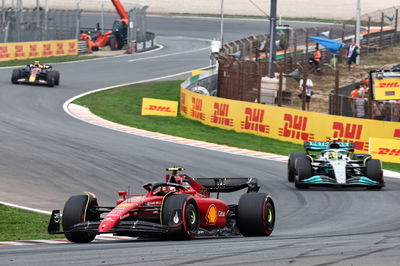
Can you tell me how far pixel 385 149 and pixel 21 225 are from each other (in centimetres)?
1440

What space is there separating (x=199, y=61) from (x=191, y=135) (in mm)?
28577

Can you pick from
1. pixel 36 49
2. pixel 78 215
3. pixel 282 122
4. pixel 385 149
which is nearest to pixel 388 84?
pixel 385 149

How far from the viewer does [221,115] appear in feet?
108

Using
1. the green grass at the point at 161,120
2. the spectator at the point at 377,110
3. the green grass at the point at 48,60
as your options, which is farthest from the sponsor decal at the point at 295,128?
the green grass at the point at 48,60

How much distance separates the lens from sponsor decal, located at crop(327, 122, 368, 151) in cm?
2844

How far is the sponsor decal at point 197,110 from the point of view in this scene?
3416 cm

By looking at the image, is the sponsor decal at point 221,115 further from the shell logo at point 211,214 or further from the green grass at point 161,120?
the shell logo at point 211,214

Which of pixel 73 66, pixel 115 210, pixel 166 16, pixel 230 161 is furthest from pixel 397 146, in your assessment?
pixel 166 16

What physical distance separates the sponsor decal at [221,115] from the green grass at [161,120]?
0.42m

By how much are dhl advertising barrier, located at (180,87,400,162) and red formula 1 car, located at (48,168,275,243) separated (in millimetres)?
13438

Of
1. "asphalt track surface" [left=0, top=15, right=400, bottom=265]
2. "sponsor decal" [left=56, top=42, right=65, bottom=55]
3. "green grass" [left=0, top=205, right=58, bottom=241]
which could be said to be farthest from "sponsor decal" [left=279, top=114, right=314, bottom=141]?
"sponsor decal" [left=56, top=42, right=65, bottom=55]

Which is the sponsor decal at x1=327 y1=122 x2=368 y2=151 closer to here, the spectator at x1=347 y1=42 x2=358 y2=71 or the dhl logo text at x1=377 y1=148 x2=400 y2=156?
the dhl logo text at x1=377 y1=148 x2=400 y2=156

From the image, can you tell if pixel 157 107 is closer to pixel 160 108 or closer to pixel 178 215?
pixel 160 108

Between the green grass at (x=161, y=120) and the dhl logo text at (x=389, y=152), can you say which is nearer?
the dhl logo text at (x=389, y=152)
